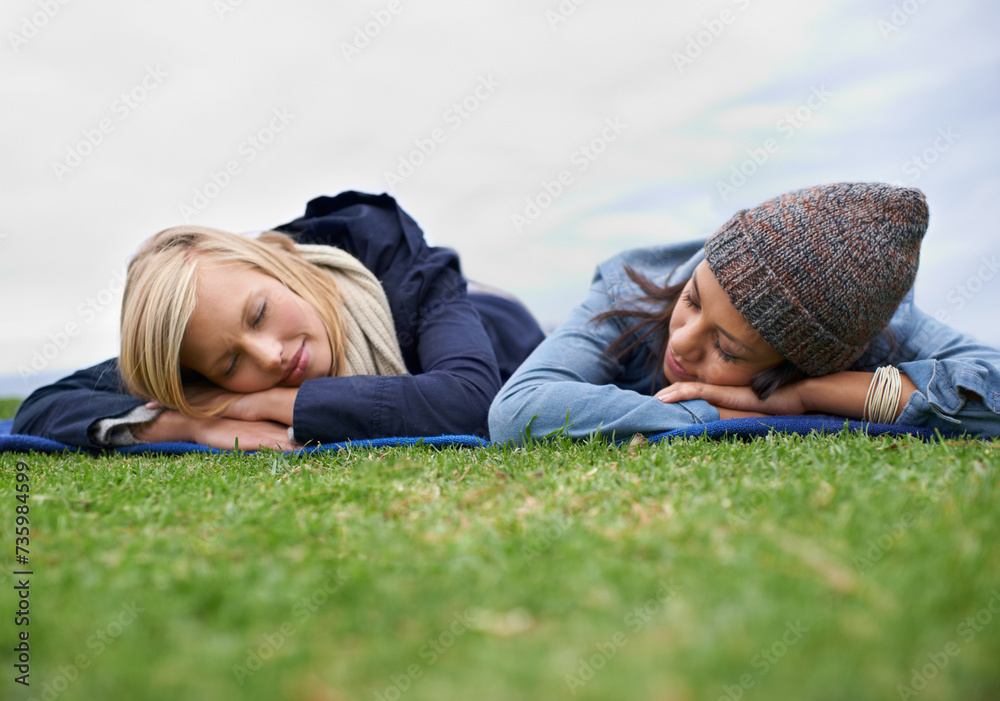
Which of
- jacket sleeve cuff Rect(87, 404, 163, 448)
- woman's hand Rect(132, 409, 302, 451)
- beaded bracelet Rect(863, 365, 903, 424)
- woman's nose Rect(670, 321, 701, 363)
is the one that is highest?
woman's nose Rect(670, 321, 701, 363)

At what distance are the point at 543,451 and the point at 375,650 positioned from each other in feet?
4.82

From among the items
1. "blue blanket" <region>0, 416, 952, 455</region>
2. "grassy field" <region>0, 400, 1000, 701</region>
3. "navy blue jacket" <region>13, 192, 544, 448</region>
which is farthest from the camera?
"navy blue jacket" <region>13, 192, 544, 448</region>

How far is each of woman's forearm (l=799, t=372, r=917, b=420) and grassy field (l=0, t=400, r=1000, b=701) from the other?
0.94m

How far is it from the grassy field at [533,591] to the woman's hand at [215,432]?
4.36ft

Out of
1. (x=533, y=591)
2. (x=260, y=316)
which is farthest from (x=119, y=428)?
(x=533, y=591)

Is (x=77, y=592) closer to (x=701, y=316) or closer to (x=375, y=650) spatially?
(x=375, y=650)

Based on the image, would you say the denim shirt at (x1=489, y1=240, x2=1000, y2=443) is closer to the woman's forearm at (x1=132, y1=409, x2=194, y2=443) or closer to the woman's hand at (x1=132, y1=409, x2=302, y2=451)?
the woman's hand at (x1=132, y1=409, x2=302, y2=451)

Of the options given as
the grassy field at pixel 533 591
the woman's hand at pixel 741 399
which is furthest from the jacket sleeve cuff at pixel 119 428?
the woman's hand at pixel 741 399

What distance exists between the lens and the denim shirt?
257cm

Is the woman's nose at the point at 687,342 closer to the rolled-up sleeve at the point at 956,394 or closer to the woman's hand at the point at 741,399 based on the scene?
the woman's hand at the point at 741,399

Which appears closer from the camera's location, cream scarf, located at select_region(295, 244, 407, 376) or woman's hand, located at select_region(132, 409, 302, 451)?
woman's hand, located at select_region(132, 409, 302, 451)

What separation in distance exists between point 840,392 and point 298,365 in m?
2.32

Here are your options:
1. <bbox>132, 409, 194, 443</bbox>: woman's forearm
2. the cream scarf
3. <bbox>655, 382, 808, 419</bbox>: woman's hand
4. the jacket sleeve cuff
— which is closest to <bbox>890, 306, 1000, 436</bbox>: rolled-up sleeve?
<bbox>655, 382, 808, 419</bbox>: woman's hand

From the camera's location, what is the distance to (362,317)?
143 inches
